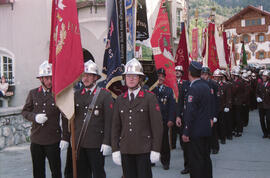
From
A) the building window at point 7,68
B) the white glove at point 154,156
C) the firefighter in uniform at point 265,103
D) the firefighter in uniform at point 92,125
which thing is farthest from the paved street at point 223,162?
the building window at point 7,68

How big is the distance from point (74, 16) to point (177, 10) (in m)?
20.8

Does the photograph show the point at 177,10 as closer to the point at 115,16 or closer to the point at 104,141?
the point at 115,16

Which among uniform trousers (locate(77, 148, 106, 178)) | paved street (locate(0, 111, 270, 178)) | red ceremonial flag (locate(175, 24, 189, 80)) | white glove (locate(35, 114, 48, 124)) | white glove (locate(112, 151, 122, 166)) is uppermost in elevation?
red ceremonial flag (locate(175, 24, 189, 80))

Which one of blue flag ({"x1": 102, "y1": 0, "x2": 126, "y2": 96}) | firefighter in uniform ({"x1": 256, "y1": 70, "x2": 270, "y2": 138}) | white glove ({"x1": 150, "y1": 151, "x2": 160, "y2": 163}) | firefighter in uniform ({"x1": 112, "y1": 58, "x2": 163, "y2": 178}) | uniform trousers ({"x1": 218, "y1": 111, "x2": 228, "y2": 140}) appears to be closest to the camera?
white glove ({"x1": 150, "y1": 151, "x2": 160, "y2": 163})

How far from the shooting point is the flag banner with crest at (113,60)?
20.3 feet

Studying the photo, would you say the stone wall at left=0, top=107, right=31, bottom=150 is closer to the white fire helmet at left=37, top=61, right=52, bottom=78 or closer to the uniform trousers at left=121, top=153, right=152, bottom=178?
the white fire helmet at left=37, top=61, right=52, bottom=78

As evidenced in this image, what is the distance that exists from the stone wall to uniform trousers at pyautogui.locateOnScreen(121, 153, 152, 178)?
564cm

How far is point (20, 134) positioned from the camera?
9.84m

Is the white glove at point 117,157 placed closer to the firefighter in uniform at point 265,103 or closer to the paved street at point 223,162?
the paved street at point 223,162

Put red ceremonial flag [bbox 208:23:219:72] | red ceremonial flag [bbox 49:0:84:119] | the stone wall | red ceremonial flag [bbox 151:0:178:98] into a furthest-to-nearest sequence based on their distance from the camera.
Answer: red ceremonial flag [bbox 208:23:219:72] < the stone wall < red ceremonial flag [bbox 151:0:178:98] < red ceremonial flag [bbox 49:0:84:119]

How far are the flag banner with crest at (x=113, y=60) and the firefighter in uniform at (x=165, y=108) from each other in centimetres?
142

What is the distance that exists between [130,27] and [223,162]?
152 inches

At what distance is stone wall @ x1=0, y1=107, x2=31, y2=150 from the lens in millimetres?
9055

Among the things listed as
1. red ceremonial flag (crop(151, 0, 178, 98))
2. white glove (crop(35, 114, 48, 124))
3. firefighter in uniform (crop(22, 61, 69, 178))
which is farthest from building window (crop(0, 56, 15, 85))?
white glove (crop(35, 114, 48, 124))
